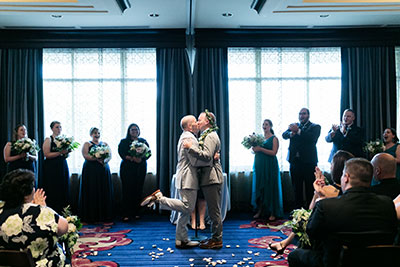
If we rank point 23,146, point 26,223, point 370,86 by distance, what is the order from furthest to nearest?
1. point 370,86
2. point 23,146
3. point 26,223

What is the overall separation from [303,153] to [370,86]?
86.4 inches

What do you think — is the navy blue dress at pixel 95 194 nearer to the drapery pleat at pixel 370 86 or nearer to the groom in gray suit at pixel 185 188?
Result: the groom in gray suit at pixel 185 188

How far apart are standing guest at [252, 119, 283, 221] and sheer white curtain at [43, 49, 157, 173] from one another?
208 centimetres

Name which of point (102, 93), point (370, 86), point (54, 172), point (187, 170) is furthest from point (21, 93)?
point (370, 86)

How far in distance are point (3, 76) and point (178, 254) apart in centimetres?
508

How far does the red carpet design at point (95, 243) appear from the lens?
450 cm

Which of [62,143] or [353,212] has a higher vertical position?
[62,143]

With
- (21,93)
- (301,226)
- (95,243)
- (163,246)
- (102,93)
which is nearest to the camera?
(301,226)

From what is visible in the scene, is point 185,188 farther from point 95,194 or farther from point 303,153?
point 303,153

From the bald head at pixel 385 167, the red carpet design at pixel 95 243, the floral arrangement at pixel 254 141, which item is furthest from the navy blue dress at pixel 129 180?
the bald head at pixel 385 167

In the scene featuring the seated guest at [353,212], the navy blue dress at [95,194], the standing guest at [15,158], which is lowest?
the navy blue dress at [95,194]

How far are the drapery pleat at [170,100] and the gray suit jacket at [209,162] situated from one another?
259 cm

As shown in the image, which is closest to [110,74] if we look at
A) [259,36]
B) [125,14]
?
[125,14]

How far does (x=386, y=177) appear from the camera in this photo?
329 centimetres
